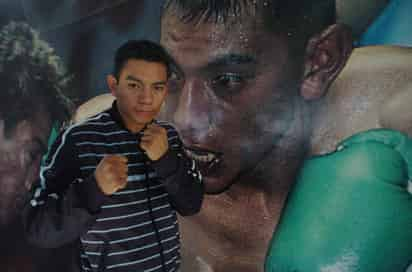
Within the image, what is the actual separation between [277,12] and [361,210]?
0.72m

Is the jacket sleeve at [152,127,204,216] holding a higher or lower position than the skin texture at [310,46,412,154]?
lower

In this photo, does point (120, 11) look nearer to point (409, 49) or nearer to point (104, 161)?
point (104, 161)

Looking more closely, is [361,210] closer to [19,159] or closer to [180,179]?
[180,179]

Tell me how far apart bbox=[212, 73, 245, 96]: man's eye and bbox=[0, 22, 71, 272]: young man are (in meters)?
0.56

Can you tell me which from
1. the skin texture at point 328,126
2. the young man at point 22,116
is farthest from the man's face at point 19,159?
the skin texture at point 328,126

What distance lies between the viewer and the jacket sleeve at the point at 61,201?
4.97 feet

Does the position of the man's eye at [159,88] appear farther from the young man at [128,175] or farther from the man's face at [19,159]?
the man's face at [19,159]

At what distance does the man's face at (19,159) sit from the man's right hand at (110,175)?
0.43 m

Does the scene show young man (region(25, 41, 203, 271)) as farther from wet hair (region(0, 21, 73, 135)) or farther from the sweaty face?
wet hair (region(0, 21, 73, 135))

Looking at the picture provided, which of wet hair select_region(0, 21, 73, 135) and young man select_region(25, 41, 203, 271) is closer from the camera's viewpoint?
young man select_region(25, 41, 203, 271)

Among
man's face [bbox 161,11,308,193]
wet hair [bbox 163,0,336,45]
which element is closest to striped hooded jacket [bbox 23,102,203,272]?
man's face [bbox 161,11,308,193]

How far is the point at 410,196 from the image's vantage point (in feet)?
5.53

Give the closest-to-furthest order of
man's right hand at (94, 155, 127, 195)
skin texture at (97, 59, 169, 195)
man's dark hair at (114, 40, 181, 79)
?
man's right hand at (94, 155, 127, 195), skin texture at (97, 59, 169, 195), man's dark hair at (114, 40, 181, 79)

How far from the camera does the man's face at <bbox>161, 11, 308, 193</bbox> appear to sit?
1.74 meters
